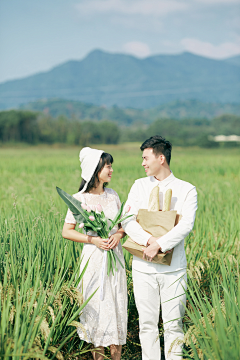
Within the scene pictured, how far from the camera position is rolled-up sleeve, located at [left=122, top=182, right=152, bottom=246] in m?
2.45

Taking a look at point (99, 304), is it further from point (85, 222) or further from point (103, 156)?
point (103, 156)

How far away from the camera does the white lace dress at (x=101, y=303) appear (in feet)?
8.26

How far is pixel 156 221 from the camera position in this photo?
2463 mm

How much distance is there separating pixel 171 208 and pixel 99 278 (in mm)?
749

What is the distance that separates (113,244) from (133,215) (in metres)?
0.28

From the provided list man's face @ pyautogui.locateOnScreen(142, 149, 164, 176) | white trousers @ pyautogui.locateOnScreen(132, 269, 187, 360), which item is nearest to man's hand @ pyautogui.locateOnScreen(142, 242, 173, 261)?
white trousers @ pyautogui.locateOnScreen(132, 269, 187, 360)

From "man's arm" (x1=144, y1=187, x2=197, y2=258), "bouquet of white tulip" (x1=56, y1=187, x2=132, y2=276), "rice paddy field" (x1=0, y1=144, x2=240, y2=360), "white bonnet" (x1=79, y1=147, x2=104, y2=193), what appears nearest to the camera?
"rice paddy field" (x1=0, y1=144, x2=240, y2=360)

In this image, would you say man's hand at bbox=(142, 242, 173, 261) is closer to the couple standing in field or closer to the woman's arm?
the couple standing in field

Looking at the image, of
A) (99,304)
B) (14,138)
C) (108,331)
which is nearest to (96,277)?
(99,304)

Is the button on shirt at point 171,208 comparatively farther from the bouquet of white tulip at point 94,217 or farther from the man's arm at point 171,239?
the bouquet of white tulip at point 94,217

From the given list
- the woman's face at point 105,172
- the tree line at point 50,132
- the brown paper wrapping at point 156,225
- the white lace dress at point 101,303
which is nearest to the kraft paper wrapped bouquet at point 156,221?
the brown paper wrapping at point 156,225

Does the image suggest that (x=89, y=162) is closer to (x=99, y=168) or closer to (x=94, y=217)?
(x=99, y=168)

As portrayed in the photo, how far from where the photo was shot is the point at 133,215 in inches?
104

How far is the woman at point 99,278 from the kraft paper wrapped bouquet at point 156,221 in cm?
18
